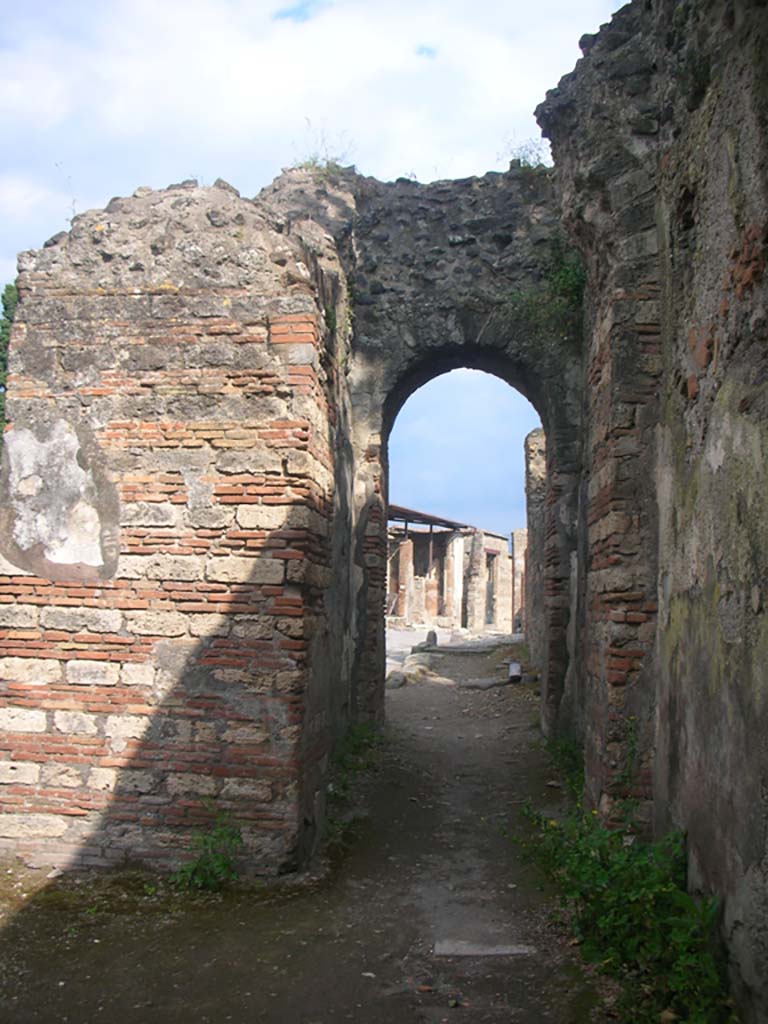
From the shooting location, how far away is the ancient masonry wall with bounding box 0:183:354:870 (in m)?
4.68

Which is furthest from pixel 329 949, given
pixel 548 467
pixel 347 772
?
pixel 548 467

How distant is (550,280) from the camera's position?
855 centimetres

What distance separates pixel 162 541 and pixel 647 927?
125 inches

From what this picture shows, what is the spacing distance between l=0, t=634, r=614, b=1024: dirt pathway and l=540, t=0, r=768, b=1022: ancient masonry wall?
84 centimetres

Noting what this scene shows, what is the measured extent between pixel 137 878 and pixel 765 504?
3.74m

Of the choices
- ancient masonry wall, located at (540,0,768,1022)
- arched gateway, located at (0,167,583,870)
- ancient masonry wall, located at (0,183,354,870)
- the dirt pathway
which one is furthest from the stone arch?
ancient masonry wall, located at (0,183,354,870)

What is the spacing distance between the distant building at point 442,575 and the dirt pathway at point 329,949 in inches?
837

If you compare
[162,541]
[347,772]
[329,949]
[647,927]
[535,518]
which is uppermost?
[535,518]

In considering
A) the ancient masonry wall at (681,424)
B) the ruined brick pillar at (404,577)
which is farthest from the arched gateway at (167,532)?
the ruined brick pillar at (404,577)

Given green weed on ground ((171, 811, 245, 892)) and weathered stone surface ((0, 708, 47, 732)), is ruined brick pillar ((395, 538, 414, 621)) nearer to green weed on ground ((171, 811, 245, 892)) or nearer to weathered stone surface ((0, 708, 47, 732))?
weathered stone surface ((0, 708, 47, 732))

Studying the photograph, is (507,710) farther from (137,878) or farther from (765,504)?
(765,504)

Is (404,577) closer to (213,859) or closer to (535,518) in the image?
(535,518)

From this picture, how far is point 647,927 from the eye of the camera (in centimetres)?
328

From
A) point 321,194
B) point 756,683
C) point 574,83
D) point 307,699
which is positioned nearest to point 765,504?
point 756,683
